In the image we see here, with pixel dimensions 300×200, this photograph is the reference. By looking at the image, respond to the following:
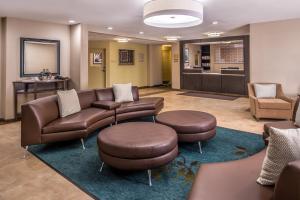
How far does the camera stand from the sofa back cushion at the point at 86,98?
437cm

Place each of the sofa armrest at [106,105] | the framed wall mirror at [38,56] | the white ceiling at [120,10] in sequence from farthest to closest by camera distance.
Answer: the framed wall mirror at [38,56] < the sofa armrest at [106,105] < the white ceiling at [120,10]

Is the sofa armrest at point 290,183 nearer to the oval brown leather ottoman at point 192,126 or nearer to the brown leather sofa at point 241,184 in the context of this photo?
the brown leather sofa at point 241,184

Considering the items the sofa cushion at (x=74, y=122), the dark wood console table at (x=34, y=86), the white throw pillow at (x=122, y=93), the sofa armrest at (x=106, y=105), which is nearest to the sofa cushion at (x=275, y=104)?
the white throw pillow at (x=122, y=93)

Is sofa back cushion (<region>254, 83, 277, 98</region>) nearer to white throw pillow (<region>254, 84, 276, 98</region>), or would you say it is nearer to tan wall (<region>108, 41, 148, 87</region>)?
white throw pillow (<region>254, 84, 276, 98</region>)

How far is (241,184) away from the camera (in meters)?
1.53

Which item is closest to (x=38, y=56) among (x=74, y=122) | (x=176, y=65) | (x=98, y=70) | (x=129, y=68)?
(x=74, y=122)

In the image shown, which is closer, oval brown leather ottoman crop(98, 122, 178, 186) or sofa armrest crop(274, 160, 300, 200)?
sofa armrest crop(274, 160, 300, 200)

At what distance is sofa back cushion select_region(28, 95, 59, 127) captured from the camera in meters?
3.17

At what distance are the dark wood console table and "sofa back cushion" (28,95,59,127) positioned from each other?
6.34 ft

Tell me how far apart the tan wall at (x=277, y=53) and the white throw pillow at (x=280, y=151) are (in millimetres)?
5317

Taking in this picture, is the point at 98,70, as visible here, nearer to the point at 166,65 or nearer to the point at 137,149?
the point at 166,65

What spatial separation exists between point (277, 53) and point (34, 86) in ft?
20.4

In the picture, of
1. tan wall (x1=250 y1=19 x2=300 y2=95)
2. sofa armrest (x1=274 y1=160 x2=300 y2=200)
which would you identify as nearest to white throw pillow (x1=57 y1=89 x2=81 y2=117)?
sofa armrest (x1=274 y1=160 x2=300 y2=200)

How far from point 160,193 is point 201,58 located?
459 inches
